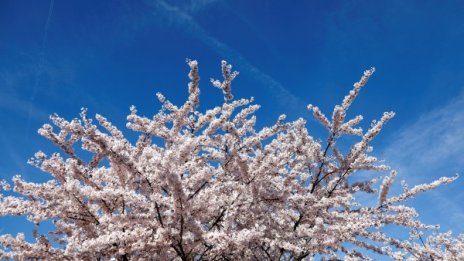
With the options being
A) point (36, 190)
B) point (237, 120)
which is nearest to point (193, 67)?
point (237, 120)

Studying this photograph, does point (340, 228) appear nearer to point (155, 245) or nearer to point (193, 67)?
point (155, 245)

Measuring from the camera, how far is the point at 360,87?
10633 millimetres

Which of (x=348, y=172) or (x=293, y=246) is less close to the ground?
(x=348, y=172)

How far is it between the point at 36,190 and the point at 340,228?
672 cm

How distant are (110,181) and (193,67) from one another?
15.1 feet

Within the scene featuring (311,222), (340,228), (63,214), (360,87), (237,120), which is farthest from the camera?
(237,120)

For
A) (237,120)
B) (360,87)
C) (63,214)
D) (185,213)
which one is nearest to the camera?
(185,213)

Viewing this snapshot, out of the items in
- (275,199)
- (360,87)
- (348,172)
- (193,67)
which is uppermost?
(193,67)

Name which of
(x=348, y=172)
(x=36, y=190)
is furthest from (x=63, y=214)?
(x=348, y=172)

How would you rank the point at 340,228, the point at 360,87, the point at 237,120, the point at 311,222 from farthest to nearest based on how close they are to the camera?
1. the point at 237,120
2. the point at 360,87
3. the point at 311,222
4. the point at 340,228

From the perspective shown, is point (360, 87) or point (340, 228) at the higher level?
point (360, 87)

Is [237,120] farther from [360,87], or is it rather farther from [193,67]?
[360,87]

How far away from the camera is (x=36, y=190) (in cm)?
779

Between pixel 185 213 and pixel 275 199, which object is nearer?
pixel 185 213
